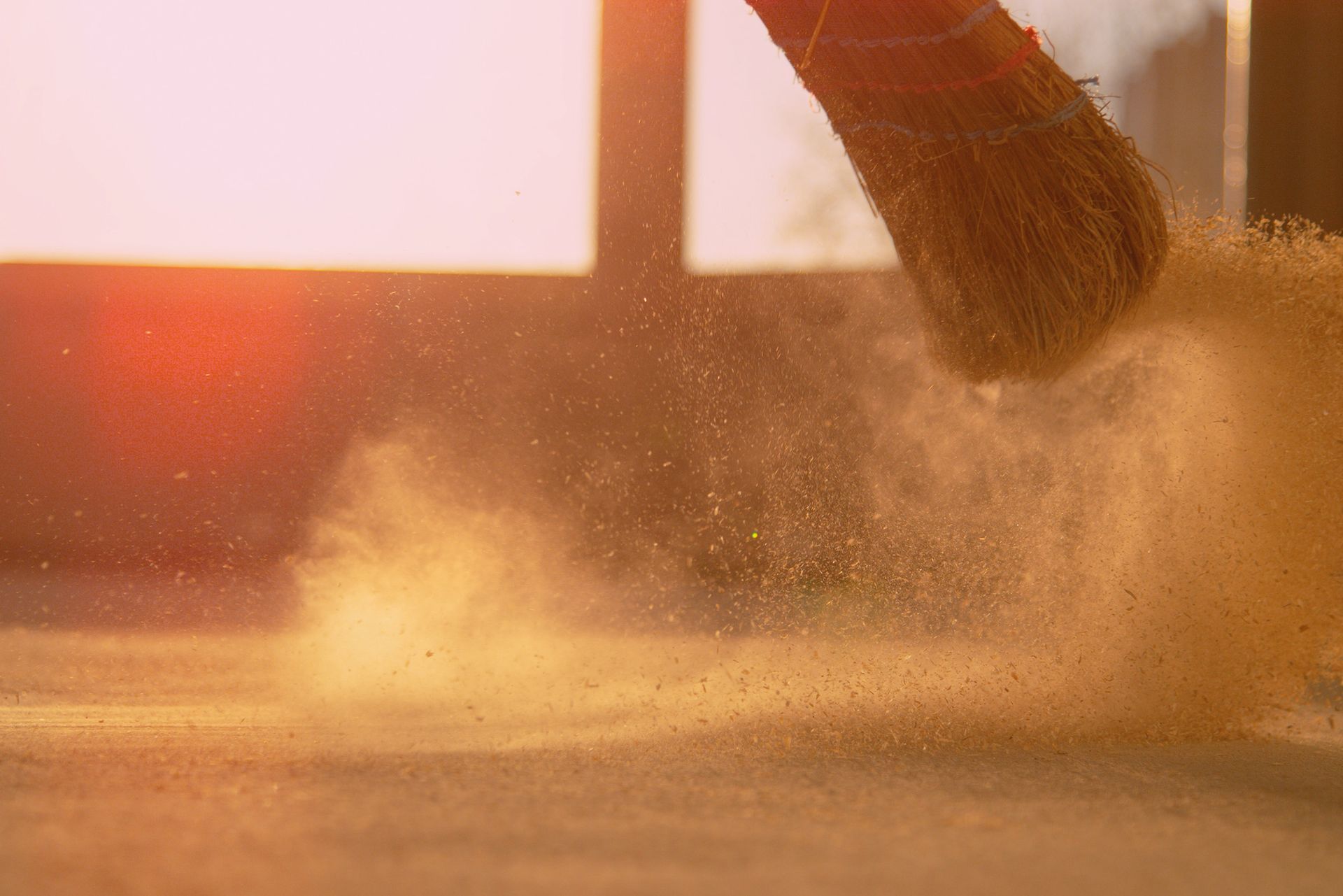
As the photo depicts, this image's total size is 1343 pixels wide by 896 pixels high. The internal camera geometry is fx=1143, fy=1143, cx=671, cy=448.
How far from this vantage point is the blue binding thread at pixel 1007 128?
6.63 ft

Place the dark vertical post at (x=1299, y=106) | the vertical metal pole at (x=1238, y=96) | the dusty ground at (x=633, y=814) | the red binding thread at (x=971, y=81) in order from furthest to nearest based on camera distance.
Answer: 1. the vertical metal pole at (x=1238, y=96)
2. the dark vertical post at (x=1299, y=106)
3. the red binding thread at (x=971, y=81)
4. the dusty ground at (x=633, y=814)

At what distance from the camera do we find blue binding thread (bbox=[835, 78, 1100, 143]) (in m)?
2.02

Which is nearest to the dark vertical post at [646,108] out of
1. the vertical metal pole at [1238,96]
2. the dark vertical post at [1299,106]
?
the vertical metal pole at [1238,96]

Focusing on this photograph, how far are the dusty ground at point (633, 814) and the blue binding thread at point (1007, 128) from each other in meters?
1.08

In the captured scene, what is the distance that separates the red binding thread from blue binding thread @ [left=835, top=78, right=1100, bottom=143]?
0.23 feet

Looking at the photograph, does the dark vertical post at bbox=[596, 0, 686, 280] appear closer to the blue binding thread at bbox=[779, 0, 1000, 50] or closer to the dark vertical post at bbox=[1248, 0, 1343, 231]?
the blue binding thread at bbox=[779, 0, 1000, 50]

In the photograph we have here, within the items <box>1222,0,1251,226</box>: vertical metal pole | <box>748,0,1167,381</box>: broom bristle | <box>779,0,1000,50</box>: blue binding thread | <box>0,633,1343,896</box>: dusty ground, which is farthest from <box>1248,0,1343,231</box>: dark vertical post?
<box>0,633,1343,896</box>: dusty ground

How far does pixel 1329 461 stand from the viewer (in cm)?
236

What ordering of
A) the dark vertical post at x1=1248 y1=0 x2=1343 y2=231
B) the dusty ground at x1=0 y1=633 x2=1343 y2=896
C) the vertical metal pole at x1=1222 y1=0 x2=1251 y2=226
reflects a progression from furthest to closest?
the vertical metal pole at x1=1222 y1=0 x2=1251 y2=226 → the dark vertical post at x1=1248 y1=0 x2=1343 y2=231 → the dusty ground at x1=0 y1=633 x2=1343 y2=896

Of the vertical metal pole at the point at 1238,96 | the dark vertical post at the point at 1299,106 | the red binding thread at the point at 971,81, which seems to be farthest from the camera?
the vertical metal pole at the point at 1238,96

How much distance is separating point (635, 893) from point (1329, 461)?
73.4 inches

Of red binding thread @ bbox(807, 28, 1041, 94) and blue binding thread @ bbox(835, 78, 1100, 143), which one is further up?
red binding thread @ bbox(807, 28, 1041, 94)

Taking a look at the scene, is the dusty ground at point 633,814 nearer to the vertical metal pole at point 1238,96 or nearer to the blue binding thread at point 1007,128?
the blue binding thread at point 1007,128

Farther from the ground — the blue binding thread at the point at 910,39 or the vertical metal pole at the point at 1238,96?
the vertical metal pole at the point at 1238,96
